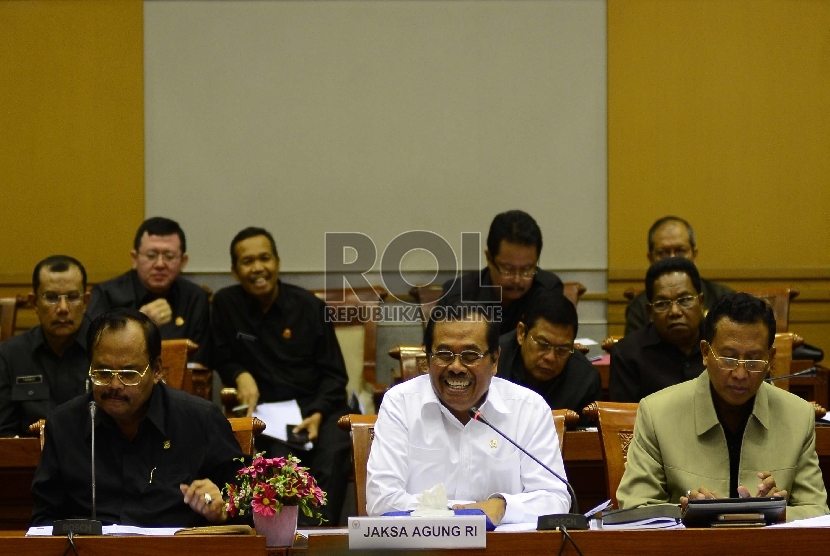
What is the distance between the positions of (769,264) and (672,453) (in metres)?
2.98

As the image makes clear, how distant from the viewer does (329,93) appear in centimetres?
549

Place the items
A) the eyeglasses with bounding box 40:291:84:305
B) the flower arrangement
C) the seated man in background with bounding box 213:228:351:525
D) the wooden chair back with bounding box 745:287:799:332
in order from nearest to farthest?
the flower arrangement < the eyeglasses with bounding box 40:291:84:305 < the seated man in background with bounding box 213:228:351:525 < the wooden chair back with bounding box 745:287:799:332

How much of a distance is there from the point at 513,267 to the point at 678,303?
0.84 metres

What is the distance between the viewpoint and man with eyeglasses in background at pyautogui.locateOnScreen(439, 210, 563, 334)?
178 inches

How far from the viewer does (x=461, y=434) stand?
2871 mm

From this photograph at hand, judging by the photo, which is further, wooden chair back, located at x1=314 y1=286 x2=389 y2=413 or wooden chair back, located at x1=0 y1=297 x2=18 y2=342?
wooden chair back, located at x1=314 y1=286 x2=389 y2=413

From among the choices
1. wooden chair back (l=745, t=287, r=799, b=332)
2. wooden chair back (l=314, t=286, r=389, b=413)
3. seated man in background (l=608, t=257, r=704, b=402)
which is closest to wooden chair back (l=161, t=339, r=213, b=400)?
wooden chair back (l=314, t=286, r=389, b=413)

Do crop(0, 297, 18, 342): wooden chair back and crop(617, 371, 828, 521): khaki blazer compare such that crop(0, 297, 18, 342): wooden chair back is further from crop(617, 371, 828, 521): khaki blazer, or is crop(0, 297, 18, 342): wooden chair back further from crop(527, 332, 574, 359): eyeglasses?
crop(617, 371, 828, 521): khaki blazer

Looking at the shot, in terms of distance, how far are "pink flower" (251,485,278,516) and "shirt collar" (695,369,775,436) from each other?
1.14 metres

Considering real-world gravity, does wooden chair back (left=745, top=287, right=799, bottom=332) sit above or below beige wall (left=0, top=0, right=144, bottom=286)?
below

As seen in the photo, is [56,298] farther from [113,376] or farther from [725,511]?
[725,511]

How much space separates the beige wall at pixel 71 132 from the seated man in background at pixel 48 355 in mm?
1326

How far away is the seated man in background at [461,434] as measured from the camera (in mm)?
2816

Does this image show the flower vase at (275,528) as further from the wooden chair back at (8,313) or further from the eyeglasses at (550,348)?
the wooden chair back at (8,313)
